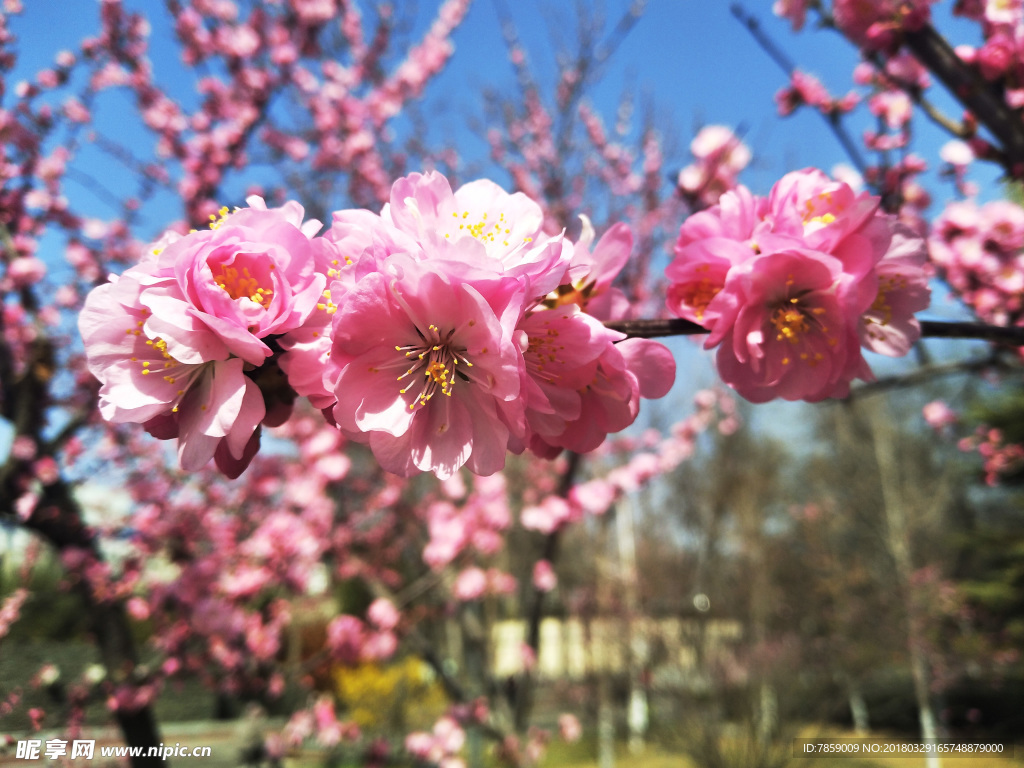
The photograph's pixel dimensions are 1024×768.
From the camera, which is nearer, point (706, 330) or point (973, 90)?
point (706, 330)

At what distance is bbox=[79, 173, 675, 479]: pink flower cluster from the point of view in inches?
27.0

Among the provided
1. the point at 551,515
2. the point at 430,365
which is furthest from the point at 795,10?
the point at 551,515

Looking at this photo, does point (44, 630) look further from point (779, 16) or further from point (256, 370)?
point (779, 16)

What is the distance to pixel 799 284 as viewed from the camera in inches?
34.8

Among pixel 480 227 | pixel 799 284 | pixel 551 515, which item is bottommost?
pixel 551 515

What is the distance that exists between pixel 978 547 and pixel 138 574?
48.9ft

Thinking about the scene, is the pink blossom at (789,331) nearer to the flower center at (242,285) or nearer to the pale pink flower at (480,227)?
the pale pink flower at (480,227)

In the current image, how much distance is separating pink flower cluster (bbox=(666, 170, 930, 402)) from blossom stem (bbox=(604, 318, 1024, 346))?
24mm

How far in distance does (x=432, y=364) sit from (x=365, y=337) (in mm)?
90

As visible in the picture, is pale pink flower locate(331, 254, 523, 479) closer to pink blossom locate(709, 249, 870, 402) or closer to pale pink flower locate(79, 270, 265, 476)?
pale pink flower locate(79, 270, 265, 476)

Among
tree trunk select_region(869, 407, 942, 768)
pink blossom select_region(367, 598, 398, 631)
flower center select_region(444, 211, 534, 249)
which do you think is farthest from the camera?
tree trunk select_region(869, 407, 942, 768)

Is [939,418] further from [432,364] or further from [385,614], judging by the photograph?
[432,364]

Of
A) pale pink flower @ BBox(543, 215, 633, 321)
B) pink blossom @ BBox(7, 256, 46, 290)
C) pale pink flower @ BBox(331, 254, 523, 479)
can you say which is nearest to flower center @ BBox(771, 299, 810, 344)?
pale pink flower @ BBox(543, 215, 633, 321)

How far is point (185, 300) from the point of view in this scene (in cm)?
70
